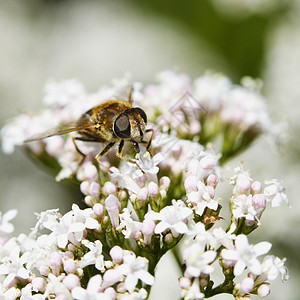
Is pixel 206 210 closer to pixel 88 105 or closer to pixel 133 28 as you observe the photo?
pixel 88 105

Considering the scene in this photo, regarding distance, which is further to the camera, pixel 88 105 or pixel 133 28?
pixel 133 28

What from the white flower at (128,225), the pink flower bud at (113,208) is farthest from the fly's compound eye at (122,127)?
the white flower at (128,225)

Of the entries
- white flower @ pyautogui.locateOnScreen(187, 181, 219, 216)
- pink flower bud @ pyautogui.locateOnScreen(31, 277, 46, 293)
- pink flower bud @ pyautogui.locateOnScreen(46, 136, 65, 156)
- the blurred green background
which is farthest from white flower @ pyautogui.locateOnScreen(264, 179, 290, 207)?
the blurred green background

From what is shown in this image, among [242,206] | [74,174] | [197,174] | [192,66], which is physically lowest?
[242,206]

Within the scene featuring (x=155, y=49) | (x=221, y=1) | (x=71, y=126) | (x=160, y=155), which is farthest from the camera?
(x=155, y=49)

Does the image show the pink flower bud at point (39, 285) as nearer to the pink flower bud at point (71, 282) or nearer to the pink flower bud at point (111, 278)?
the pink flower bud at point (71, 282)

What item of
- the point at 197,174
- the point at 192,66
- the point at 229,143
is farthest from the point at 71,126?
the point at 192,66
